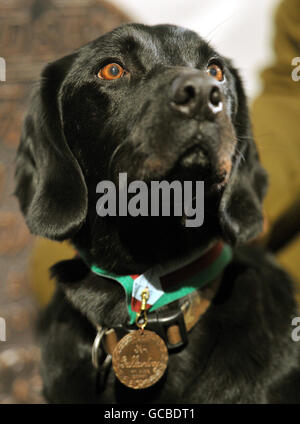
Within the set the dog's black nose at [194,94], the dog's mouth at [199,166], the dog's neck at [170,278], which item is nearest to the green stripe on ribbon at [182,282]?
the dog's neck at [170,278]

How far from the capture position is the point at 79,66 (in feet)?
4.39

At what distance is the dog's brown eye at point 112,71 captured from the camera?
49.1 inches

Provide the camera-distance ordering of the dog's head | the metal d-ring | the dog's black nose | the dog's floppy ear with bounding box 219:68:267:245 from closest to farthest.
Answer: the dog's black nose
the dog's head
the metal d-ring
the dog's floppy ear with bounding box 219:68:267:245

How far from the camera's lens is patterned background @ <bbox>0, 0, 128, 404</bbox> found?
2.52 m

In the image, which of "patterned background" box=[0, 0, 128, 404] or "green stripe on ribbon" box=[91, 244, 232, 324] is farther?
"patterned background" box=[0, 0, 128, 404]

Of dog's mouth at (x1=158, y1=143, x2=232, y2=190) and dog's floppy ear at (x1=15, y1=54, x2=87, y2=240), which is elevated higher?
dog's mouth at (x1=158, y1=143, x2=232, y2=190)

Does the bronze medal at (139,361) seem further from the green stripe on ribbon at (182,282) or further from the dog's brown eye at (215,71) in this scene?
the dog's brown eye at (215,71)

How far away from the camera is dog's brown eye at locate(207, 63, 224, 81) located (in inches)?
53.2

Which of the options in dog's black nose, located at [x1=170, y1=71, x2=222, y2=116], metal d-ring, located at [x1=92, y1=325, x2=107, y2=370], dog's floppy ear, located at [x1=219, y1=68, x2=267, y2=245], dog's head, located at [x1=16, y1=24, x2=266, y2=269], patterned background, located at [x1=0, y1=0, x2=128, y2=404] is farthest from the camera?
patterned background, located at [x1=0, y1=0, x2=128, y2=404]

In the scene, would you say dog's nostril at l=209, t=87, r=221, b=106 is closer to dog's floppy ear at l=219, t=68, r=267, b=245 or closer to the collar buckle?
dog's floppy ear at l=219, t=68, r=267, b=245

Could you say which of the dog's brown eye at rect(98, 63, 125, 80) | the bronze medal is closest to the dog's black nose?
the dog's brown eye at rect(98, 63, 125, 80)

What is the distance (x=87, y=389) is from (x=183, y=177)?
0.72 meters

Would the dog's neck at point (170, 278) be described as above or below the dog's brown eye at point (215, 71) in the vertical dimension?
below

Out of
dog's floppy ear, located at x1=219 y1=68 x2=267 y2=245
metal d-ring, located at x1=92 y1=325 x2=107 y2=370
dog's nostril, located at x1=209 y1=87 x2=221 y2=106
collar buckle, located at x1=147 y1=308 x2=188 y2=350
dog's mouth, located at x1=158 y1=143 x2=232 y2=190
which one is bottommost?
metal d-ring, located at x1=92 y1=325 x2=107 y2=370
